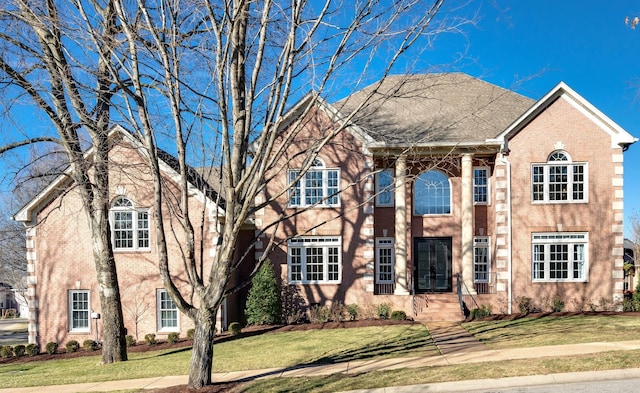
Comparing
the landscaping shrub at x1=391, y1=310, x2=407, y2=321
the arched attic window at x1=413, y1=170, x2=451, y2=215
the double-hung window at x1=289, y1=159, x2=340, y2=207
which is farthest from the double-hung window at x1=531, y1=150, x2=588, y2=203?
the double-hung window at x1=289, y1=159, x2=340, y2=207

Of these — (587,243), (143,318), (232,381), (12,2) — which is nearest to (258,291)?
(143,318)

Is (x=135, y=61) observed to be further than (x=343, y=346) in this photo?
No

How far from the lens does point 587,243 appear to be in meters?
18.1

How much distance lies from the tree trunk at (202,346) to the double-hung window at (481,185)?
14.1 meters

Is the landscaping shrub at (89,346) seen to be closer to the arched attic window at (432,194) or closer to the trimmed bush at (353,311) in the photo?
the trimmed bush at (353,311)

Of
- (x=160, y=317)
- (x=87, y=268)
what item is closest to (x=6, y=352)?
(x=87, y=268)

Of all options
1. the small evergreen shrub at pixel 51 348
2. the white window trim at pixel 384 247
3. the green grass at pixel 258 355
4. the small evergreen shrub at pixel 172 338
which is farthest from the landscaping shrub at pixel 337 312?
the small evergreen shrub at pixel 51 348

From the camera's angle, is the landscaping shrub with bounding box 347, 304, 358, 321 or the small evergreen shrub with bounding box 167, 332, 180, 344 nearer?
the small evergreen shrub with bounding box 167, 332, 180, 344

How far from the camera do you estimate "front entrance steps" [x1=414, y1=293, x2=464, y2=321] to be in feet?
56.0

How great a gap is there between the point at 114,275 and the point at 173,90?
7339 millimetres

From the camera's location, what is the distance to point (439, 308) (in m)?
17.5

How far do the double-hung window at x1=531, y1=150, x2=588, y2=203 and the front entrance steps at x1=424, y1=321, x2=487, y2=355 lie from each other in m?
6.33

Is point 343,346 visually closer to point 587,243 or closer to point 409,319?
point 409,319

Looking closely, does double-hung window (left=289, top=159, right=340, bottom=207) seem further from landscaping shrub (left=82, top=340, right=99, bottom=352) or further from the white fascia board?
landscaping shrub (left=82, top=340, right=99, bottom=352)
